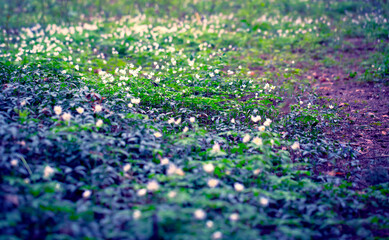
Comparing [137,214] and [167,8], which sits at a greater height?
[167,8]

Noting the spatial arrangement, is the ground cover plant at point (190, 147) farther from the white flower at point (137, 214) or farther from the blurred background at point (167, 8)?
the blurred background at point (167, 8)

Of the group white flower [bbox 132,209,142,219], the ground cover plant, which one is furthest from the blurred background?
white flower [bbox 132,209,142,219]

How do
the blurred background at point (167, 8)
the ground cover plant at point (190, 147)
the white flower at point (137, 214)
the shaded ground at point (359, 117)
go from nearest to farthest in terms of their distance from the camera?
1. the white flower at point (137, 214)
2. the ground cover plant at point (190, 147)
3. the shaded ground at point (359, 117)
4. the blurred background at point (167, 8)

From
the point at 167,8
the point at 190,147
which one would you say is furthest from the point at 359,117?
the point at 167,8

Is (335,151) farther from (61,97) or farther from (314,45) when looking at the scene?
(314,45)

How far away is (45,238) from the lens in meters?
1.91

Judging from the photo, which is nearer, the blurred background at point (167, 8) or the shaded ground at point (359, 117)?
the shaded ground at point (359, 117)

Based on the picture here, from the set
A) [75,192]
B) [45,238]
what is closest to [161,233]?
[45,238]

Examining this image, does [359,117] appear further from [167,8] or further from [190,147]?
[167,8]

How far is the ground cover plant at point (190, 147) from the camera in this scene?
2.04 metres

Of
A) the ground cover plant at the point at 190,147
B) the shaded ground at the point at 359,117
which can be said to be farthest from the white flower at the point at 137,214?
the shaded ground at the point at 359,117

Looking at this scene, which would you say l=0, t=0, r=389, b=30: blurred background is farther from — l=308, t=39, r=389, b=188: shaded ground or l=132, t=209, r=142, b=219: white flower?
l=132, t=209, r=142, b=219: white flower

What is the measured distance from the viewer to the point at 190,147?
119 inches

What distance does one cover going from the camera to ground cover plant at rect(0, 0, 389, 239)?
6.70 ft
